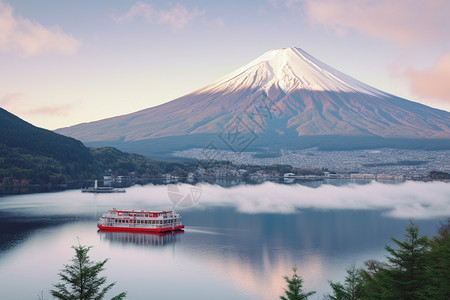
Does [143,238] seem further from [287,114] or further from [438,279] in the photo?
[287,114]

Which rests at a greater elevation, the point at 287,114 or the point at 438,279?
the point at 287,114

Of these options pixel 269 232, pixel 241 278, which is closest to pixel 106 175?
pixel 269 232

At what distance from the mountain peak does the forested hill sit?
63954mm

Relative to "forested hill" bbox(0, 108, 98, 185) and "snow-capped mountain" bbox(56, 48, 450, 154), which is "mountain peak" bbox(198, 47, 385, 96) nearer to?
"snow-capped mountain" bbox(56, 48, 450, 154)

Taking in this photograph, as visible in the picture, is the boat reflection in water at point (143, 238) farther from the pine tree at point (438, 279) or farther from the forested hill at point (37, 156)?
the forested hill at point (37, 156)

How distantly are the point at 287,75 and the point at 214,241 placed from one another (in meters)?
117

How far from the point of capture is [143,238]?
111 ft

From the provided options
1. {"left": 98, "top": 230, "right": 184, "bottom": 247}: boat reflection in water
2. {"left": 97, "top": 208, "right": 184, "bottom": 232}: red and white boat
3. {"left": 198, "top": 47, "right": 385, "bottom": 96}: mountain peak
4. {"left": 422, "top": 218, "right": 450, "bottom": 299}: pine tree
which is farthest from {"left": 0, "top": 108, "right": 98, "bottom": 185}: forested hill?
{"left": 198, "top": 47, "right": 385, "bottom": 96}: mountain peak

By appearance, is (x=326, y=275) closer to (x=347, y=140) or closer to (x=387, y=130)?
(x=347, y=140)

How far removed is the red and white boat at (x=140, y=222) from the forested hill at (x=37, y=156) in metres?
31.8

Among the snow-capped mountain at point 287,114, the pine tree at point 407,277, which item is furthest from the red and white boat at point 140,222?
the snow-capped mountain at point 287,114

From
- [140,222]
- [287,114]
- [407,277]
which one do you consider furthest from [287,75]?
[407,277]

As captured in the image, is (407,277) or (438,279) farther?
(407,277)

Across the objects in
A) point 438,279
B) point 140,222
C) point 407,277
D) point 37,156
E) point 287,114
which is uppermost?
point 287,114
